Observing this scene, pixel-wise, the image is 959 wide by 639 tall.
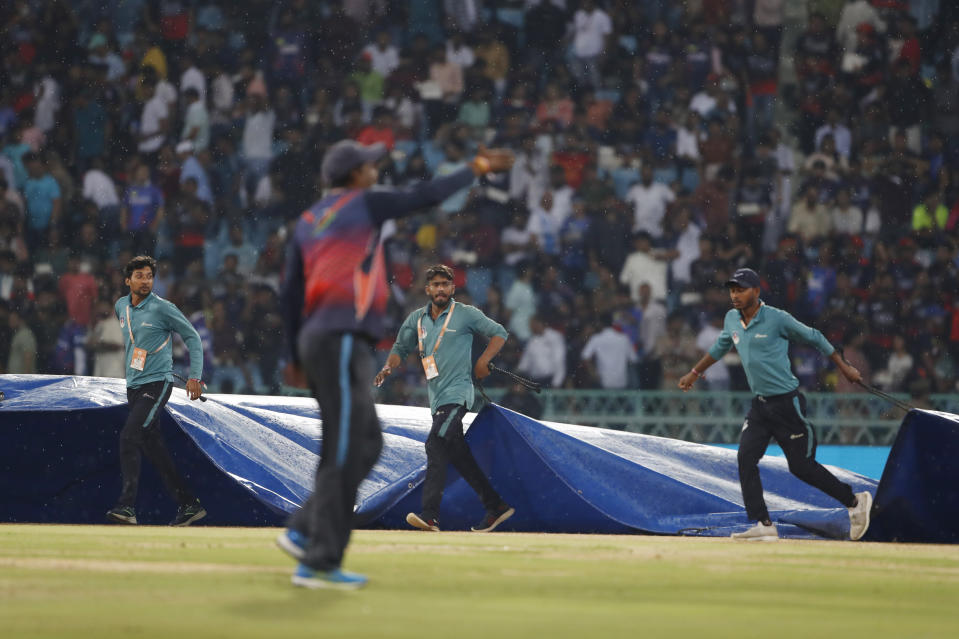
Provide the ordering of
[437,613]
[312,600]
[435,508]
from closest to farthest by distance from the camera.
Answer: [437,613]
[312,600]
[435,508]

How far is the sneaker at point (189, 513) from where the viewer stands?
10.3 meters

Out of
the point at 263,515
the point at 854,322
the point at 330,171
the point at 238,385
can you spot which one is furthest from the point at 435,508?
the point at 854,322

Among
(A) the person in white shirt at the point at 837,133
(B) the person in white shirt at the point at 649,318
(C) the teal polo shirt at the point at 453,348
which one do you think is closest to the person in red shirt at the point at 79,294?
(B) the person in white shirt at the point at 649,318

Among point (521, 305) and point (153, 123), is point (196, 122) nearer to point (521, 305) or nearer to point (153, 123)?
point (153, 123)

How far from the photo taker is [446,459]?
10312mm

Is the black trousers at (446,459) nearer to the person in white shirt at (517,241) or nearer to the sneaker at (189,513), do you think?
the sneaker at (189,513)

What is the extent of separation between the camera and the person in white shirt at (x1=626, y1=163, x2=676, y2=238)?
1758 centimetres

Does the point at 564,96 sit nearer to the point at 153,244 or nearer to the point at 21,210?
the point at 153,244

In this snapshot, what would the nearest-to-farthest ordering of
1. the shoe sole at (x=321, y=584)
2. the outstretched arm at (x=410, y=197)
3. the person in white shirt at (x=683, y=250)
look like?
the shoe sole at (x=321, y=584), the outstretched arm at (x=410, y=197), the person in white shirt at (x=683, y=250)

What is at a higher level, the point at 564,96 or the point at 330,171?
the point at 564,96

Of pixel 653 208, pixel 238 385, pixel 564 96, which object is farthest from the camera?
pixel 564 96

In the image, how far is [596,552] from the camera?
25.8ft

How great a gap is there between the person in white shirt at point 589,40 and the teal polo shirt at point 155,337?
1007 centimetres

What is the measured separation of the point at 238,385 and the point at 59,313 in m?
2.46
